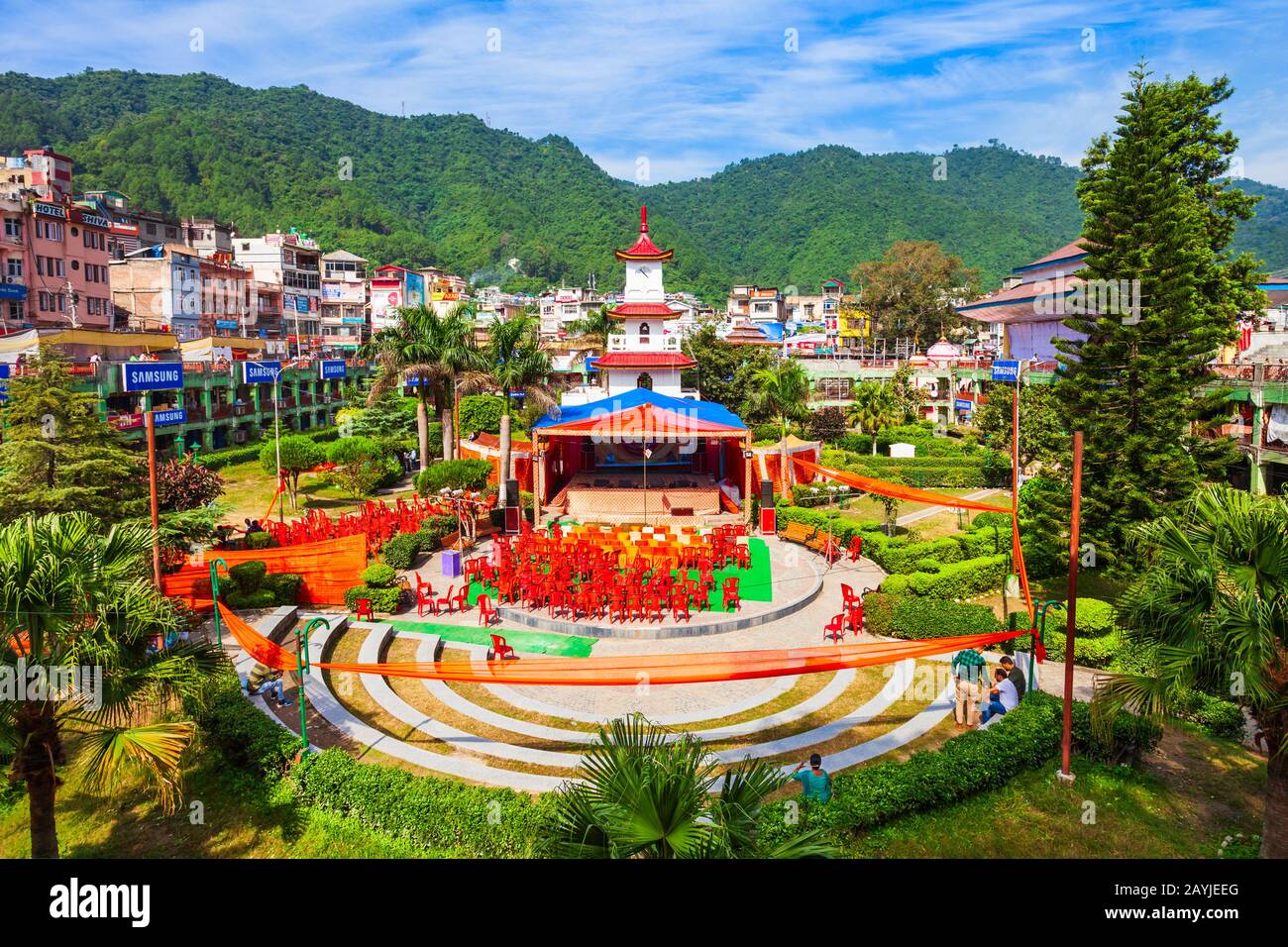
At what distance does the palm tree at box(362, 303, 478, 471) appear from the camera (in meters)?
37.9

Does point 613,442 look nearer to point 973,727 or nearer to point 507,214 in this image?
point 973,727

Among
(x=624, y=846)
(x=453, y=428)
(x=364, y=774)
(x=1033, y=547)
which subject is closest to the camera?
(x=624, y=846)

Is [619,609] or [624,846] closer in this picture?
[624,846]

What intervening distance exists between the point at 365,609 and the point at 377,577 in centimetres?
93

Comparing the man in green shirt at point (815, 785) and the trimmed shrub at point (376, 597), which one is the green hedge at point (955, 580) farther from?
the trimmed shrub at point (376, 597)

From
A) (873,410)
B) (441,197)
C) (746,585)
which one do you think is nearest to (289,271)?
(873,410)

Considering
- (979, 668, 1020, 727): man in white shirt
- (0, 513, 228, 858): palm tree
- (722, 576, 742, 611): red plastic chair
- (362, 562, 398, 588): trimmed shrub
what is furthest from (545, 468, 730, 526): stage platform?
(0, 513, 228, 858): palm tree

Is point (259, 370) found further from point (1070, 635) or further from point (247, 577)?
point (1070, 635)

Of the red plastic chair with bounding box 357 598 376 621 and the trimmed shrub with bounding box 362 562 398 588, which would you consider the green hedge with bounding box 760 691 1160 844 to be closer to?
the red plastic chair with bounding box 357 598 376 621

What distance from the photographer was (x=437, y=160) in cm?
18712

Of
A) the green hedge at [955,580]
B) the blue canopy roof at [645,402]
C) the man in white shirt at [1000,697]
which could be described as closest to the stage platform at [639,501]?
the blue canopy roof at [645,402]

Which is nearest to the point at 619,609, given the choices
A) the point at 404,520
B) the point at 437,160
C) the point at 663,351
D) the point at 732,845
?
the point at 404,520

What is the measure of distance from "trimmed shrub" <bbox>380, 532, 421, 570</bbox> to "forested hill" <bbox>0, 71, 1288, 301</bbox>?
4104 inches
